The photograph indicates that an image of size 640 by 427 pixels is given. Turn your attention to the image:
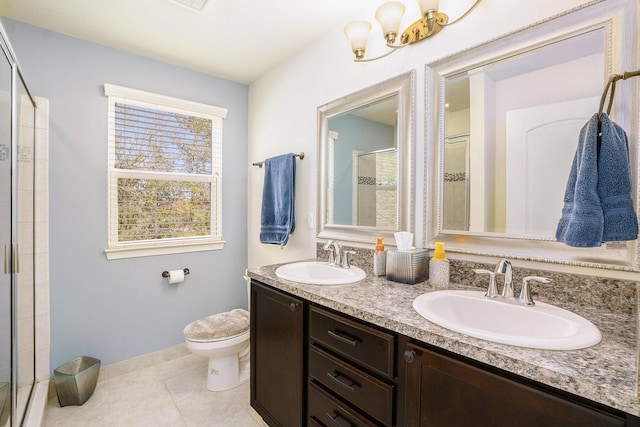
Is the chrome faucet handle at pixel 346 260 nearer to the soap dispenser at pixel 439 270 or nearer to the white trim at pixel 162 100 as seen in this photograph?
the soap dispenser at pixel 439 270

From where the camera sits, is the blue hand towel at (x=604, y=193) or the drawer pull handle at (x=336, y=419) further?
the drawer pull handle at (x=336, y=419)

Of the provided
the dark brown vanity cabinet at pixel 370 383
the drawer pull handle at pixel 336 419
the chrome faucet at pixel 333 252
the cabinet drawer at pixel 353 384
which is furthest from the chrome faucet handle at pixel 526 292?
the chrome faucet at pixel 333 252

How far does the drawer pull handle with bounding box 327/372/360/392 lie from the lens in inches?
43.1

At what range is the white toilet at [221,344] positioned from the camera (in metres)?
1.89

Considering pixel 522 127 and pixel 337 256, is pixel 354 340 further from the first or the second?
pixel 522 127

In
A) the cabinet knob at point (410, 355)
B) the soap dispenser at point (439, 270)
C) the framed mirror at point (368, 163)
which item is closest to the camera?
the cabinet knob at point (410, 355)

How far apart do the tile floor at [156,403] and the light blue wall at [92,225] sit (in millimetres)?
219

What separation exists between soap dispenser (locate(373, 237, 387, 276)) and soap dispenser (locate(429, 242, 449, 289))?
0.26 meters

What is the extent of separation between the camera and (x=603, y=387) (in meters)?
0.58

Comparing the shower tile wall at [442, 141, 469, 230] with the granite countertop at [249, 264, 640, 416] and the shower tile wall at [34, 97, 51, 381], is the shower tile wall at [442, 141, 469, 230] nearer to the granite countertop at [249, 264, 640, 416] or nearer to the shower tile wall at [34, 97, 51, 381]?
the granite countertop at [249, 264, 640, 416]

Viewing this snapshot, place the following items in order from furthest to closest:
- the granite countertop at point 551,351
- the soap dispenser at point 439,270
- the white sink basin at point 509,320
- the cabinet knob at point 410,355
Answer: the soap dispenser at point 439,270, the cabinet knob at point 410,355, the white sink basin at point 509,320, the granite countertop at point 551,351

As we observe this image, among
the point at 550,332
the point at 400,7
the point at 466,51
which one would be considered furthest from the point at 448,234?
the point at 400,7

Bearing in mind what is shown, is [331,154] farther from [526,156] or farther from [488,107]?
[526,156]

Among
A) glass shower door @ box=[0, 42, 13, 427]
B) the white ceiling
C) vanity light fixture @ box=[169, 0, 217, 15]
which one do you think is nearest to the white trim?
the white ceiling
